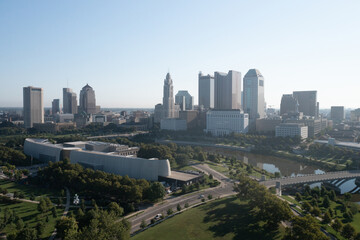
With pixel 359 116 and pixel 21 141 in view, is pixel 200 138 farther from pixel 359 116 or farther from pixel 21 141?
pixel 359 116

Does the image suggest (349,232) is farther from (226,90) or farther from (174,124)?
(226,90)

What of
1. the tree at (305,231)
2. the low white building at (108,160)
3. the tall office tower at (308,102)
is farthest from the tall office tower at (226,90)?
the tree at (305,231)

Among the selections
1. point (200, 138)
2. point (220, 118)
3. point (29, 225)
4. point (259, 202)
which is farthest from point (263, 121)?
point (29, 225)

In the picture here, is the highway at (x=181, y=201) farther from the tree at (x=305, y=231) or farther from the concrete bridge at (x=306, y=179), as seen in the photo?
the tree at (x=305, y=231)

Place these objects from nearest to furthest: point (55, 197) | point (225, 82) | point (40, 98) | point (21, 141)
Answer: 1. point (55, 197)
2. point (21, 141)
3. point (40, 98)
4. point (225, 82)

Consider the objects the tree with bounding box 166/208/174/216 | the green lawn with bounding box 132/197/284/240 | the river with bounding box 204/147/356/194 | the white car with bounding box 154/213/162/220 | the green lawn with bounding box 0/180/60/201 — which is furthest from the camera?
the river with bounding box 204/147/356/194

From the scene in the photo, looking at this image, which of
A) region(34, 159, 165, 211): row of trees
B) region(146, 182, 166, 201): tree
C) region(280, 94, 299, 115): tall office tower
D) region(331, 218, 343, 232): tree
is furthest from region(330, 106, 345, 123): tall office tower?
region(146, 182, 166, 201): tree

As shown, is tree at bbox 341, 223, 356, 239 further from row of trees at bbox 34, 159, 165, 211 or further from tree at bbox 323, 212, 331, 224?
row of trees at bbox 34, 159, 165, 211

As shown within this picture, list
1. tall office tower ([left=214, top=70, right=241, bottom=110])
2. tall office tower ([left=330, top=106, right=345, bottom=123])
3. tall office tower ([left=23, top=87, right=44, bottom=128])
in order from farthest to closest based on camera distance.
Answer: tall office tower ([left=330, top=106, right=345, bottom=123])
tall office tower ([left=214, top=70, right=241, bottom=110])
tall office tower ([left=23, top=87, right=44, bottom=128])

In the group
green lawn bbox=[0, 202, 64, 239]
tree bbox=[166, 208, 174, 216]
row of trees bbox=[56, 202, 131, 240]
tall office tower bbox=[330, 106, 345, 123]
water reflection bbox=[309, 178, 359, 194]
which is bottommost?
water reflection bbox=[309, 178, 359, 194]
